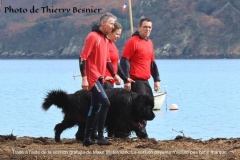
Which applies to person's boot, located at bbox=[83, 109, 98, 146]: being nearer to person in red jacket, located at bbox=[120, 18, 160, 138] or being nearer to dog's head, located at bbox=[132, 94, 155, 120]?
dog's head, located at bbox=[132, 94, 155, 120]

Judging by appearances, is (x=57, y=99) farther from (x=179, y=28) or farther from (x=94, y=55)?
(x=179, y=28)

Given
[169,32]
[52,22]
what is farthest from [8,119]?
[52,22]

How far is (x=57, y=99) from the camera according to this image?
37.4 ft

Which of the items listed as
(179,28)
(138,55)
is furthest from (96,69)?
(179,28)

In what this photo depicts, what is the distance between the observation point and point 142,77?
12.2m

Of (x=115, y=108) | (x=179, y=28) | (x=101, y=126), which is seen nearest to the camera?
(x=101, y=126)

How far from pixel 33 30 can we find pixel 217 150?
617 feet

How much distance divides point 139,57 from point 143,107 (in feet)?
3.21

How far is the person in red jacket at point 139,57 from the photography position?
1199 centimetres

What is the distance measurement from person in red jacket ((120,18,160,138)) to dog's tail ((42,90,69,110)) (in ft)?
3.51

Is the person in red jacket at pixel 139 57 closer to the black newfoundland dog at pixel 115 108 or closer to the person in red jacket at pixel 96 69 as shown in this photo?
the black newfoundland dog at pixel 115 108

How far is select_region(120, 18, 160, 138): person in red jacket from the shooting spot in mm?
11992

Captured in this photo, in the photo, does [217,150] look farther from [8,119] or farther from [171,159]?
[8,119]

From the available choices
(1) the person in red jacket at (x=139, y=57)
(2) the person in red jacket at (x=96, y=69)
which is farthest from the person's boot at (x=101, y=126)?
(1) the person in red jacket at (x=139, y=57)
